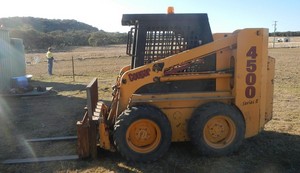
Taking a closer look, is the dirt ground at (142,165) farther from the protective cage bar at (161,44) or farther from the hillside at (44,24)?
the hillside at (44,24)

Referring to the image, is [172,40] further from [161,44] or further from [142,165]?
[142,165]

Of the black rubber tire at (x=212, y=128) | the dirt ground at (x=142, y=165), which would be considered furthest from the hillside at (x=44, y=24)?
the black rubber tire at (x=212, y=128)

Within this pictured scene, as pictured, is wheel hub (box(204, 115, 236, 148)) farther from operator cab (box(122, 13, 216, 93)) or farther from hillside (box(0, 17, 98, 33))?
hillside (box(0, 17, 98, 33))

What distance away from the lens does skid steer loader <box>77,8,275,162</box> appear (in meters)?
5.94

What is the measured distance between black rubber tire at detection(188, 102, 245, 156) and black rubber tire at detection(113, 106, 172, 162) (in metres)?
0.44

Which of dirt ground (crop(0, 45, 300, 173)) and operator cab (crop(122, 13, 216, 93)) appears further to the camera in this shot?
operator cab (crop(122, 13, 216, 93))

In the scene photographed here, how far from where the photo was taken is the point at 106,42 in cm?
8469

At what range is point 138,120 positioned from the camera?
19.2 ft

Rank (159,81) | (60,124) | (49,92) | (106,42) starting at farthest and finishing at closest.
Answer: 1. (106,42)
2. (49,92)
3. (60,124)
4. (159,81)

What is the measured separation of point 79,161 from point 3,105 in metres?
6.94

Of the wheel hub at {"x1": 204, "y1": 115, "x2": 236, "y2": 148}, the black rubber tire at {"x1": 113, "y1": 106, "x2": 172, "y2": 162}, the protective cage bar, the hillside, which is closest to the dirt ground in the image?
the black rubber tire at {"x1": 113, "y1": 106, "x2": 172, "y2": 162}

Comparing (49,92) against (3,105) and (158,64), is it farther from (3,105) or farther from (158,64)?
(158,64)

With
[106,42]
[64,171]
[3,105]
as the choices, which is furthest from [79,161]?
[106,42]

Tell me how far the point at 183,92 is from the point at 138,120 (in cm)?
97
